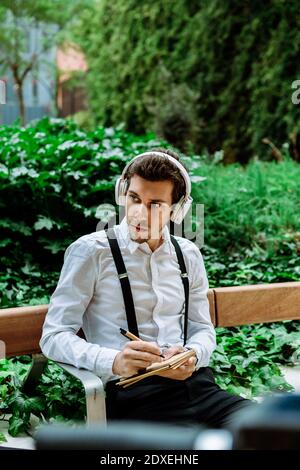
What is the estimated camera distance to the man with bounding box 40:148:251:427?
2.18m

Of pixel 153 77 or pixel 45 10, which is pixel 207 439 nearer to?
pixel 153 77

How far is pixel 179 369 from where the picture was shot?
7.22 ft

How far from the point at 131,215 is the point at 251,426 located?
1558mm

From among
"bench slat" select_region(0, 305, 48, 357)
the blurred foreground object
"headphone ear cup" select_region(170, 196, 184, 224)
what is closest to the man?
"headphone ear cup" select_region(170, 196, 184, 224)

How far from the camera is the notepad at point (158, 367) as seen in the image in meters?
2.08

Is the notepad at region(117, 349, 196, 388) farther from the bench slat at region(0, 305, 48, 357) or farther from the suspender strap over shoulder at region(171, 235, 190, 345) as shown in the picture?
the bench slat at region(0, 305, 48, 357)

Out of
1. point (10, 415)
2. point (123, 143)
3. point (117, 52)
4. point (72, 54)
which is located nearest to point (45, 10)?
point (72, 54)

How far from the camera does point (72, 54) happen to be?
2545 cm

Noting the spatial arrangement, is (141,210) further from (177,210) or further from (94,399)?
(94,399)

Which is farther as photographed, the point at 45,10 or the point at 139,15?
the point at 45,10

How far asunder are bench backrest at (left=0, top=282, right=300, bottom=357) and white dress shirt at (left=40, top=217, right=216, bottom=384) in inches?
13.4

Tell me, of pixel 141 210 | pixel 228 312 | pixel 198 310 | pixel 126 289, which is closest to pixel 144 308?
pixel 126 289

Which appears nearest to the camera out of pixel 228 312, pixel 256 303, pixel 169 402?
pixel 169 402

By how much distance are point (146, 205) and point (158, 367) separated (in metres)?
0.52
